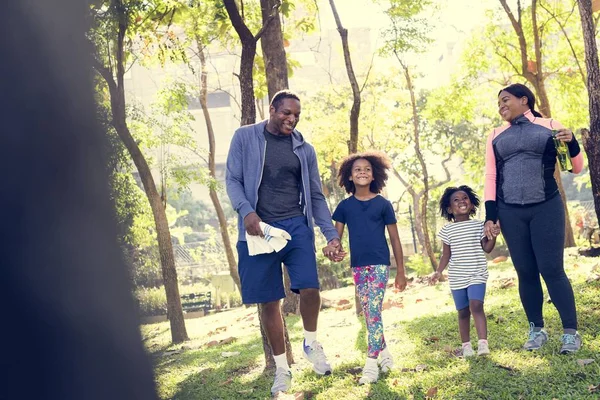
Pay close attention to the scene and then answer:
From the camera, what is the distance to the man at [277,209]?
4.88m

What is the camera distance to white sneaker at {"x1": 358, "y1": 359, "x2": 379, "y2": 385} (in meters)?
5.01

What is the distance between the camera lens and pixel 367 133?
2291cm

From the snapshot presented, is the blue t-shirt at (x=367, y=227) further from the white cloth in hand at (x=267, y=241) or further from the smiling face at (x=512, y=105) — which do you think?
the smiling face at (x=512, y=105)

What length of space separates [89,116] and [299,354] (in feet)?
16.2

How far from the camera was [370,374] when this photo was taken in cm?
506

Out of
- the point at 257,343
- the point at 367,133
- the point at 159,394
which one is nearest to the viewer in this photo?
the point at 159,394

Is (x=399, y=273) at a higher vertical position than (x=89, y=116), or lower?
lower

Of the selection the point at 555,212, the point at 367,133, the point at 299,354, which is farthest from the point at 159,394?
the point at 367,133

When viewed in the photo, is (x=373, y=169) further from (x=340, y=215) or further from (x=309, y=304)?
(x=309, y=304)

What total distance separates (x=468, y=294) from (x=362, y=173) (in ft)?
4.18

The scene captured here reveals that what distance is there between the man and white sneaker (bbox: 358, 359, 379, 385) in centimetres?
41

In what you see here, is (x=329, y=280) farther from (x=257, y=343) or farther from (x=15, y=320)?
(x=15, y=320)

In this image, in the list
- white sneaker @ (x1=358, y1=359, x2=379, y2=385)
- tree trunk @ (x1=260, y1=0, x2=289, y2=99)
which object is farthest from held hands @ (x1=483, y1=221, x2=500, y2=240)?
tree trunk @ (x1=260, y1=0, x2=289, y2=99)

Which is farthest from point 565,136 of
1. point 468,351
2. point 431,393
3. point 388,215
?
point 431,393
